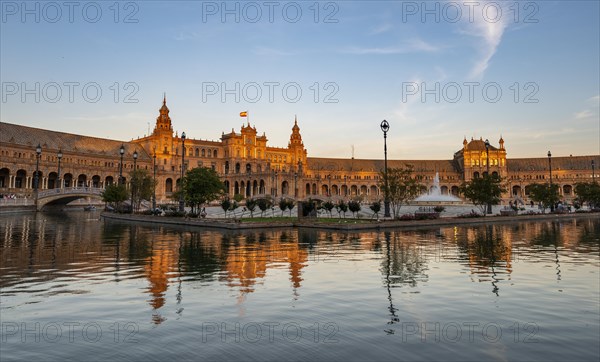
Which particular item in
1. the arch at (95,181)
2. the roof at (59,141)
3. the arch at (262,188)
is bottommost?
the arch at (262,188)

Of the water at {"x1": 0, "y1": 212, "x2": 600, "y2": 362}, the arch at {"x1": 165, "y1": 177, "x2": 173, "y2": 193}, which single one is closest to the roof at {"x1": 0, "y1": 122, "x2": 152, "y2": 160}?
the arch at {"x1": 165, "y1": 177, "x2": 173, "y2": 193}

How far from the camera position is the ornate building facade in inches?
3930

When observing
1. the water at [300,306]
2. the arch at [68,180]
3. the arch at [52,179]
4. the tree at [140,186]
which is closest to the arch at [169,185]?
the arch at [68,180]

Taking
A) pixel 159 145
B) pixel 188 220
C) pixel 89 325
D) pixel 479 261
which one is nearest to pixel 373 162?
pixel 159 145

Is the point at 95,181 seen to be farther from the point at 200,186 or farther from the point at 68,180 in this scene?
the point at 200,186

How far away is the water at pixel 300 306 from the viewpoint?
23.8 ft

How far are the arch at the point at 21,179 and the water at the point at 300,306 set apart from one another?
90287 millimetres

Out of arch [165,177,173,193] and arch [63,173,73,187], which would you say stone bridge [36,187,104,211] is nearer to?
arch [63,173,73,187]

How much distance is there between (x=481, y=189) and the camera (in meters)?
47.1

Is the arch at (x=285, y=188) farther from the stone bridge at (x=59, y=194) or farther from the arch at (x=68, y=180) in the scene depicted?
the arch at (x=68, y=180)

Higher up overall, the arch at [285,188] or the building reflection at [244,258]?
the arch at [285,188]

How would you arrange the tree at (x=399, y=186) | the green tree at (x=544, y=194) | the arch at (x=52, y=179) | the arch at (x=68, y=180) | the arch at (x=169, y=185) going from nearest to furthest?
the tree at (x=399, y=186), the green tree at (x=544, y=194), the arch at (x=52, y=179), the arch at (x=68, y=180), the arch at (x=169, y=185)

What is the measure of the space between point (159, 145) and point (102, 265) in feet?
405

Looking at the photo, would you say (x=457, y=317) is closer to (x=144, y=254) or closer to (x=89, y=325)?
(x=89, y=325)
